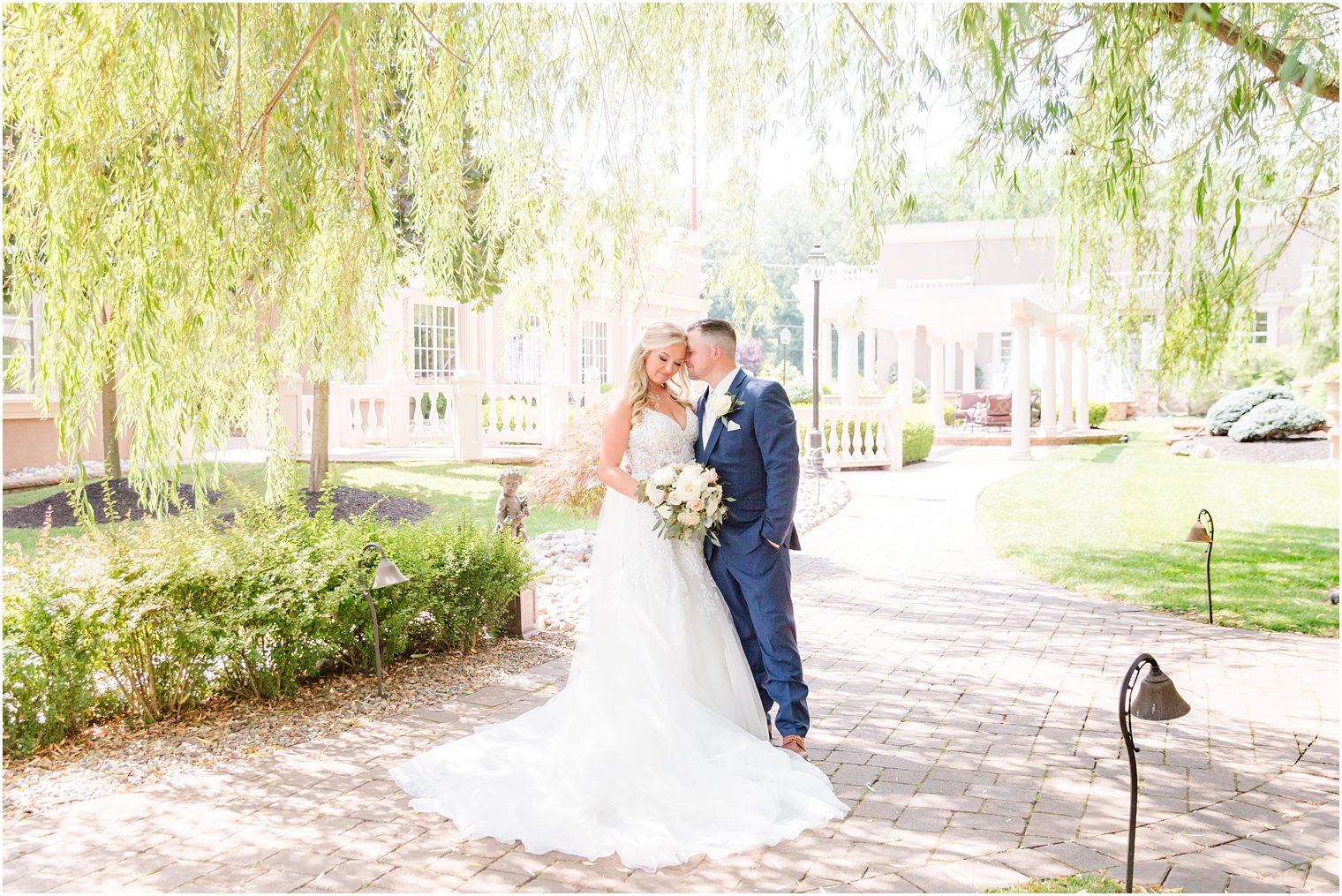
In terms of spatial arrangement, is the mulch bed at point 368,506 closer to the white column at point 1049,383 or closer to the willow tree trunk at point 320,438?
the willow tree trunk at point 320,438

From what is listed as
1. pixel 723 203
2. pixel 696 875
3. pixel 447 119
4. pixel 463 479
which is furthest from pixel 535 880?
pixel 463 479

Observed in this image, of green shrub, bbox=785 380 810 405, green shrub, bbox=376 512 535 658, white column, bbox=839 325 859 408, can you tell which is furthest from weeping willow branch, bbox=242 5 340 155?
green shrub, bbox=785 380 810 405

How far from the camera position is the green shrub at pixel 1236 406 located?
891 inches

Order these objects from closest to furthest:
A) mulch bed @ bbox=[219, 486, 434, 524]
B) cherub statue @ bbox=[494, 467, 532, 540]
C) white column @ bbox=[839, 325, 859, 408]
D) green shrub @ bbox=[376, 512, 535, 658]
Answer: green shrub @ bbox=[376, 512, 535, 658] < cherub statue @ bbox=[494, 467, 532, 540] < mulch bed @ bbox=[219, 486, 434, 524] < white column @ bbox=[839, 325, 859, 408]

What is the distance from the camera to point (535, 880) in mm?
3398

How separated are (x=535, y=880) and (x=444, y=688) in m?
2.38

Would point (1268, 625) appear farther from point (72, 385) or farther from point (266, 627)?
point (72, 385)

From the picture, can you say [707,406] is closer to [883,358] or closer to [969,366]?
[969,366]

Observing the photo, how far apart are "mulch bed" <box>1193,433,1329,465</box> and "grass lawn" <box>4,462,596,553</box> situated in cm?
1434

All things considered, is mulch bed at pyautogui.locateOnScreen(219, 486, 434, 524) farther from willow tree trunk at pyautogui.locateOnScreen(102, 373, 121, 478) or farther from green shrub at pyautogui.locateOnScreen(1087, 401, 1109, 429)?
green shrub at pyautogui.locateOnScreen(1087, 401, 1109, 429)

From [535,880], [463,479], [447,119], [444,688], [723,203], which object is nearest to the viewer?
[535,880]

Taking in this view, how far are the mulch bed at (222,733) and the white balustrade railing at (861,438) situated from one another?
13391 millimetres

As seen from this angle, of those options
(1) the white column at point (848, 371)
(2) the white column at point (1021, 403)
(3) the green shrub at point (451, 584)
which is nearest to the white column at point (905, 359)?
(1) the white column at point (848, 371)

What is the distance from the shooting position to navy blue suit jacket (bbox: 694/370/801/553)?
14.8ft
